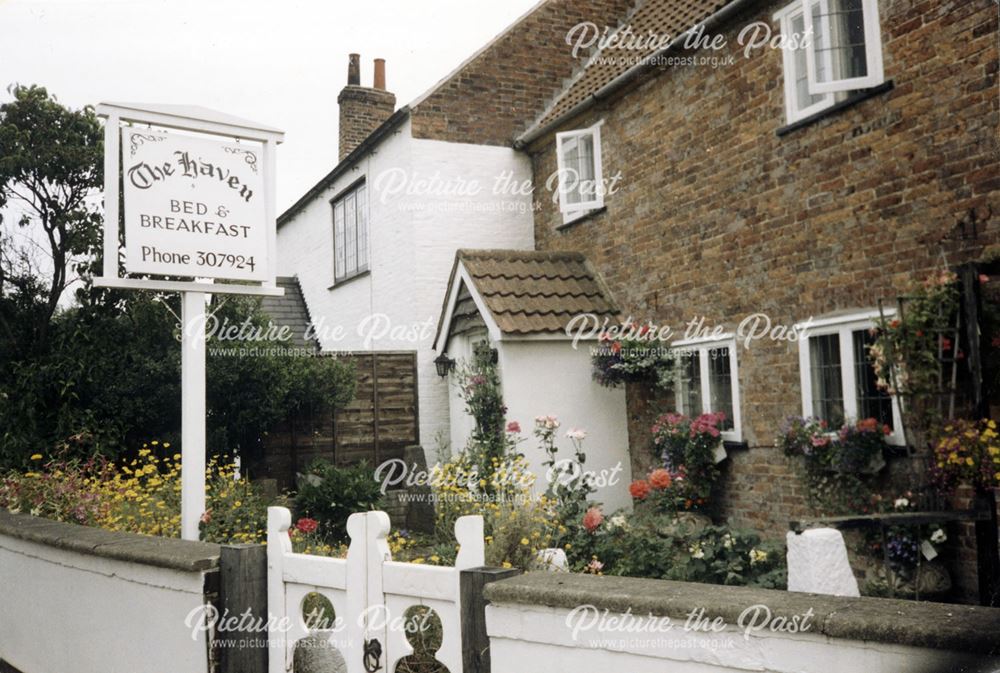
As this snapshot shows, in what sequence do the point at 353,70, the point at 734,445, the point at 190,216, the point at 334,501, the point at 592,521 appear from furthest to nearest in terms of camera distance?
the point at 353,70, the point at 334,501, the point at 734,445, the point at 592,521, the point at 190,216

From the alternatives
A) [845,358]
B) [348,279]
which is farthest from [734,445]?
[348,279]

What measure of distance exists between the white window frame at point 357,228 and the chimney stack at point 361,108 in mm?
1266

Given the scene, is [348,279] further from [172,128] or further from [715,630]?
[715,630]

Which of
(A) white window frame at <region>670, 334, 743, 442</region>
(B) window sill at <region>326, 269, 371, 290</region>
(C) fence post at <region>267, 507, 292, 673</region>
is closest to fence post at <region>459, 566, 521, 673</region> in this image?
(C) fence post at <region>267, 507, 292, 673</region>

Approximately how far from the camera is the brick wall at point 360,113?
1797cm

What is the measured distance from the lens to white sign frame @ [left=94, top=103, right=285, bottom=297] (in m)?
6.03

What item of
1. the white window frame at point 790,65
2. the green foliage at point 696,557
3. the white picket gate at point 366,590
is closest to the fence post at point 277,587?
the white picket gate at point 366,590

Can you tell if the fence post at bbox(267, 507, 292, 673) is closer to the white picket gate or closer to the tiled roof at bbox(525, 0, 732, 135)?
the white picket gate

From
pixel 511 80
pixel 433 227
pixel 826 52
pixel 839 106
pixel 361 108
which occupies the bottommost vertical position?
pixel 839 106

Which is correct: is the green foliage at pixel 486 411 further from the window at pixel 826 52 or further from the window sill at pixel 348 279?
the window sill at pixel 348 279

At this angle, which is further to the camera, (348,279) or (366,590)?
(348,279)

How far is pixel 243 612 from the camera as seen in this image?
13.7ft

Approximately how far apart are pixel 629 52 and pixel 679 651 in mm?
11812

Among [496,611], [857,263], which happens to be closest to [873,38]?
[857,263]
